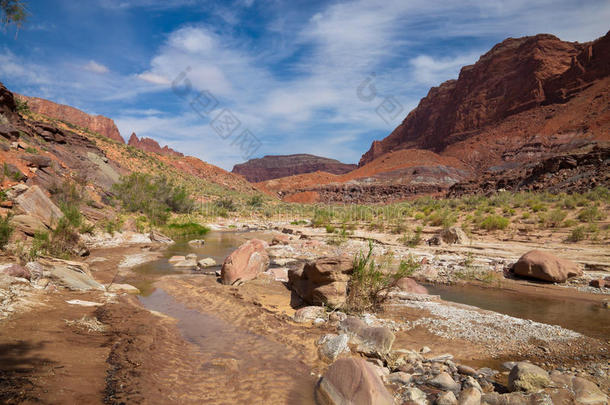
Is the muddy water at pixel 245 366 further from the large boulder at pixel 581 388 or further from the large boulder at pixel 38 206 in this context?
the large boulder at pixel 38 206

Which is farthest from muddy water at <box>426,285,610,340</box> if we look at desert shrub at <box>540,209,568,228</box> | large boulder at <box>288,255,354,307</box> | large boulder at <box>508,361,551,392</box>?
desert shrub at <box>540,209,568,228</box>

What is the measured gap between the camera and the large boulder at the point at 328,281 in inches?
237

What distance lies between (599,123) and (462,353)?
61.6m

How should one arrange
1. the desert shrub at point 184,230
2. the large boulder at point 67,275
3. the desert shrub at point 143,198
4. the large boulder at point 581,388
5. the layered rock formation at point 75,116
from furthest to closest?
the layered rock formation at point 75,116
the desert shrub at point 143,198
the desert shrub at point 184,230
the large boulder at point 67,275
the large boulder at point 581,388

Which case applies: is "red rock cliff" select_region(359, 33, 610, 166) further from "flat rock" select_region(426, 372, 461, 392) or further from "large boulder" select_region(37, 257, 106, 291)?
"large boulder" select_region(37, 257, 106, 291)

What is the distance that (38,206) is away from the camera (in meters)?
10.9

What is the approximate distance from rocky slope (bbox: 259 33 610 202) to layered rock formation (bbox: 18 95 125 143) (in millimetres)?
63076

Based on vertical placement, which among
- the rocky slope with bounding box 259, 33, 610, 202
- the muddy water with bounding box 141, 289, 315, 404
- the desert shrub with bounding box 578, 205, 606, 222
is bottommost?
the muddy water with bounding box 141, 289, 315, 404

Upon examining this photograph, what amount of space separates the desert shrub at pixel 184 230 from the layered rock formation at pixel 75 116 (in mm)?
93035

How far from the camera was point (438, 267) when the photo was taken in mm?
10156

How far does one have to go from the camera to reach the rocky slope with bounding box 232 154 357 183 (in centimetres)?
17375

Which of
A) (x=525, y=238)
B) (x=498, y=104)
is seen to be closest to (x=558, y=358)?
(x=525, y=238)

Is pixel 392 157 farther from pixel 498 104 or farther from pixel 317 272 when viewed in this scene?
pixel 317 272

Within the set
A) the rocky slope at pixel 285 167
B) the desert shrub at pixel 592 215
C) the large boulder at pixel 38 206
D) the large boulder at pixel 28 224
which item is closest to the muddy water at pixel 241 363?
the large boulder at pixel 28 224
